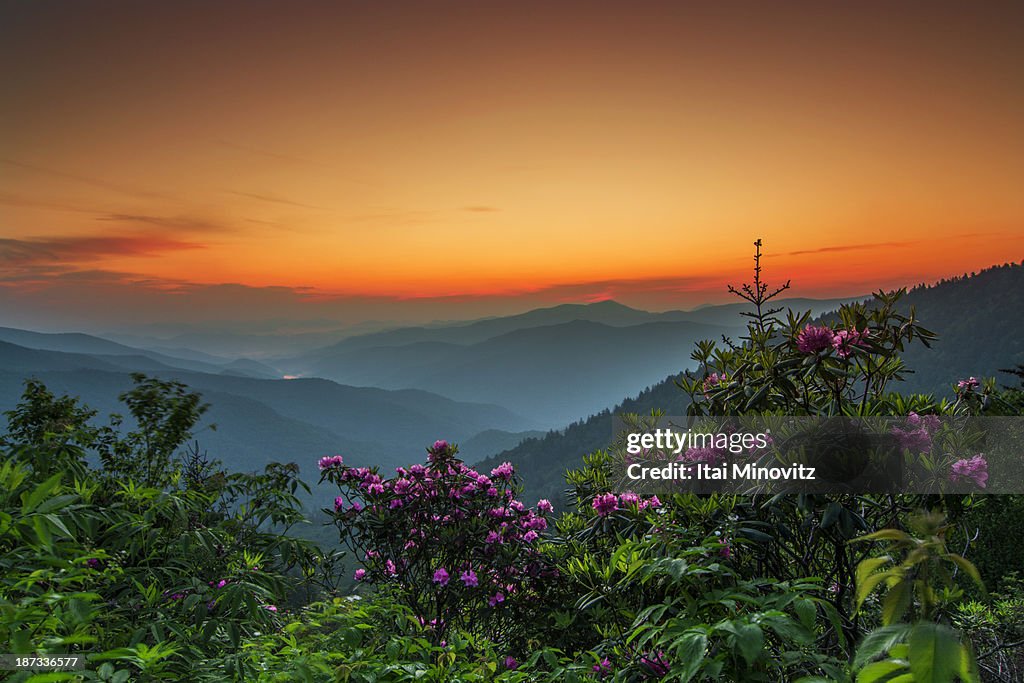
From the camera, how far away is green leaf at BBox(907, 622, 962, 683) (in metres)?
0.75

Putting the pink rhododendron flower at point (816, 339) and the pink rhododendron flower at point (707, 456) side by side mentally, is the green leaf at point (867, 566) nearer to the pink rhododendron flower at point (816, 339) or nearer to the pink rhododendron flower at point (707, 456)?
the pink rhododendron flower at point (816, 339)

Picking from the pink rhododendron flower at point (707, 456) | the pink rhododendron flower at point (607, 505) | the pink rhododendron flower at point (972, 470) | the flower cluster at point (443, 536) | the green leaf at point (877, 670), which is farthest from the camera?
the flower cluster at point (443, 536)

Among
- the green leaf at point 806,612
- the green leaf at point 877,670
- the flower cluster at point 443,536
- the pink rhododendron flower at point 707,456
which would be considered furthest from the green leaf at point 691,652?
the flower cluster at point 443,536

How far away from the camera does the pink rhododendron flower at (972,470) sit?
90.7 inches

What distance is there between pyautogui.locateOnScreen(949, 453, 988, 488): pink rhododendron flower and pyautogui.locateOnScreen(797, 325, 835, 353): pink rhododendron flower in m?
0.75

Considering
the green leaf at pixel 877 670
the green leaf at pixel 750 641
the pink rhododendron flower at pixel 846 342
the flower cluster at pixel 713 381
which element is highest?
the pink rhododendron flower at pixel 846 342

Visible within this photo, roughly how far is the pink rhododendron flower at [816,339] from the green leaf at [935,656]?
1728 millimetres

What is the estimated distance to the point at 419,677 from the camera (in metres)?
1.81

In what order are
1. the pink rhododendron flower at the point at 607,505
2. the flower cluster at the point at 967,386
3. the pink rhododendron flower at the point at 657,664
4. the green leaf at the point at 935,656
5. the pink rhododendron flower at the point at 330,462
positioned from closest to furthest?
the green leaf at the point at 935,656
the pink rhododendron flower at the point at 657,664
the flower cluster at the point at 967,386
the pink rhododendron flower at the point at 607,505
the pink rhododendron flower at the point at 330,462

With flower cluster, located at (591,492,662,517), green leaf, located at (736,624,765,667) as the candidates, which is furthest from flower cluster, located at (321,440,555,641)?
green leaf, located at (736,624,765,667)

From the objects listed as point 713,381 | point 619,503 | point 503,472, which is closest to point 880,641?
point 713,381

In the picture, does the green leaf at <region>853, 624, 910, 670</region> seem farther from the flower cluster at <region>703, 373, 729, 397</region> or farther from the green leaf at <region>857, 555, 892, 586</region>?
the flower cluster at <region>703, 373, 729, 397</region>

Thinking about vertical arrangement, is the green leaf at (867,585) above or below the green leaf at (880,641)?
above

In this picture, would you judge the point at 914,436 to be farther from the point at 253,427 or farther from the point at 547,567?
the point at 253,427
